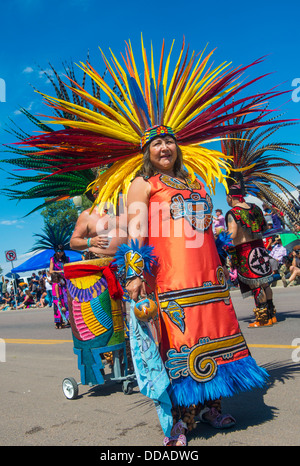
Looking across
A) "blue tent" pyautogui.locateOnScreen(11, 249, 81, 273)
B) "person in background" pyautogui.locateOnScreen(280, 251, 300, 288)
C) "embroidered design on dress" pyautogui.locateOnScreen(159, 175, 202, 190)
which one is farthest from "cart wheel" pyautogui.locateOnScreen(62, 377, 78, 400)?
"blue tent" pyautogui.locateOnScreen(11, 249, 81, 273)

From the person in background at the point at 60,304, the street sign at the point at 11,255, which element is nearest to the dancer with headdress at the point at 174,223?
the person in background at the point at 60,304

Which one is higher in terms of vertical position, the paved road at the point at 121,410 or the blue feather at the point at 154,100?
the blue feather at the point at 154,100

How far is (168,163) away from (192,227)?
20.9 inches

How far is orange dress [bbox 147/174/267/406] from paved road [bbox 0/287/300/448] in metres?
0.32

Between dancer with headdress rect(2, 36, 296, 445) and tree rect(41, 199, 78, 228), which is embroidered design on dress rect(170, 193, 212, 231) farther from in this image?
tree rect(41, 199, 78, 228)

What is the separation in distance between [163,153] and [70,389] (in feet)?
8.41

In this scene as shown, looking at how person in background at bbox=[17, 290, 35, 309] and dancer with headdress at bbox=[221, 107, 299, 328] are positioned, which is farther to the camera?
person in background at bbox=[17, 290, 35, 309]

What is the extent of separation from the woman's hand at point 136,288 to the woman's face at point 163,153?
0.92 m

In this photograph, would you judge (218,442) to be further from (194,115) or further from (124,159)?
(194,115)

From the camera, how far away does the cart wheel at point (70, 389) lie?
450cm

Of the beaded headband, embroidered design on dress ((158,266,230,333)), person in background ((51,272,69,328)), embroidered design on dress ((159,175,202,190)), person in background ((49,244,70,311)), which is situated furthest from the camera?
person in background ((51,272,69,328))

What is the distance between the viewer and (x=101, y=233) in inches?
187

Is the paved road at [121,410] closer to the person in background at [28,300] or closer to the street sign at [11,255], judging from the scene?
the person in background at [28,300]

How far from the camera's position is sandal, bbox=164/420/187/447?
9.46 feet
